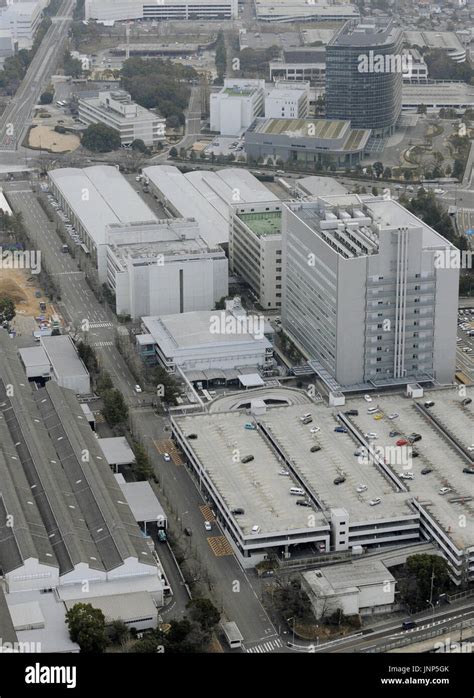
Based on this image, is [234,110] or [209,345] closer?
[209,345]

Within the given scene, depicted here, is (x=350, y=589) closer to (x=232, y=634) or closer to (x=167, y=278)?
(x=232, y=634)

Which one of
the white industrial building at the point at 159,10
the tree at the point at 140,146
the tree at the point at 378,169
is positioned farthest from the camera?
the white industrial building at the point at 159,10

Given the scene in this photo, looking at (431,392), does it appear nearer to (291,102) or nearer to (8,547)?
(8,547)

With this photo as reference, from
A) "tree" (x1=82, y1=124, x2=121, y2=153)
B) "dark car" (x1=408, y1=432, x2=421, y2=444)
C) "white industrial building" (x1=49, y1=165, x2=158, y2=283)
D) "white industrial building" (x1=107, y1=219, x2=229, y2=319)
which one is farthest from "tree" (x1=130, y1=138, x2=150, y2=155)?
"dark car" (x1=408, y1=432, x2=421, y2=444)

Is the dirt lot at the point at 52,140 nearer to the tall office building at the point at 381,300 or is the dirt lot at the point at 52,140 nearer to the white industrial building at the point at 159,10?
the tall office building at the point at 381,300

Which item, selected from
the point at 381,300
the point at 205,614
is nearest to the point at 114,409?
the point at 381,300

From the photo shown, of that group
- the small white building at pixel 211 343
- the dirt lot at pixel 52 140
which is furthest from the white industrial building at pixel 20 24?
the small white building at pixel 211 343

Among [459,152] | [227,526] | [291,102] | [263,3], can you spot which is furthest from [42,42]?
[227,526]

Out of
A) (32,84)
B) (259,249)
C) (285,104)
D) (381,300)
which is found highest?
(285,104)
